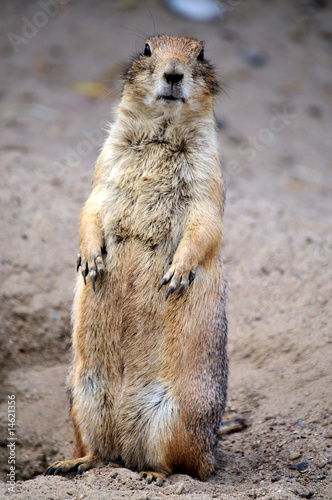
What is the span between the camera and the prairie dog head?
4449 millimetres

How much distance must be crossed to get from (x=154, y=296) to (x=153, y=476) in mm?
1275

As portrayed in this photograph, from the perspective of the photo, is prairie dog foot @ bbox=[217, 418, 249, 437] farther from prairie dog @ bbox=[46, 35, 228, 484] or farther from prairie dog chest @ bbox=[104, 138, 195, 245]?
prairie dog chest @ bbox=[104, 138, 195, 245]

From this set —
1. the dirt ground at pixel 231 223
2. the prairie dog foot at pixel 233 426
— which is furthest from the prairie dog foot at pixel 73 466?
the prairie dog foot at pixel 233 426

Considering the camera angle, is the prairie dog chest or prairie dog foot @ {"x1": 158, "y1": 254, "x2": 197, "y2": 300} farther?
the prairie dog chest

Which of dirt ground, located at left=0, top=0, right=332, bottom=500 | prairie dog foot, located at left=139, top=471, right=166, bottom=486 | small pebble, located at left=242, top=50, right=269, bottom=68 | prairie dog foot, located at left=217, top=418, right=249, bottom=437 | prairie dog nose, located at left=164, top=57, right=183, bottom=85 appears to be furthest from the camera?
small pebble, located at left=242, top=50, right=269, bottom=68

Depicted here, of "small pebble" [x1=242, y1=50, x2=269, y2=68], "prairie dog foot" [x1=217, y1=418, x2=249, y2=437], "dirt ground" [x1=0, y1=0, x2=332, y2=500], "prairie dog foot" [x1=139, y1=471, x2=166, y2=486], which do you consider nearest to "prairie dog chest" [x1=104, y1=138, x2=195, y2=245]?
"dirt ground" [x1=0, y1=0, x2=332, y2=500]

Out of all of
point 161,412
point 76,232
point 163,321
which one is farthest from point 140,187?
point 76,232

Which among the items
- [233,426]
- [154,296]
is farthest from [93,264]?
[233,426]

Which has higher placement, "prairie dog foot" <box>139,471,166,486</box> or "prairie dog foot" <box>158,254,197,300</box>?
"prairie dog foot" <box>158,254,197,300</box>

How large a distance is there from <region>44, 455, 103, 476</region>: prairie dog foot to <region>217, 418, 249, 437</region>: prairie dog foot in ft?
4.26

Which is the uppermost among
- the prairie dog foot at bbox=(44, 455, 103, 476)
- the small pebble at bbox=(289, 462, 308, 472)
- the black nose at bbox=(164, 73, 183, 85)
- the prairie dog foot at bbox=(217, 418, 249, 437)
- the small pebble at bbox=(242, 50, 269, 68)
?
the small pebble at bbox=(242, 50, 269, 68)

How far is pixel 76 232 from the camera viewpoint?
7.20 meters

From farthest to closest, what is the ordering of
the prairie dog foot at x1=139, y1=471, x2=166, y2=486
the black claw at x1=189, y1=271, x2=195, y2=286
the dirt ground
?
1. the dirt ground
2. the black claw at x1=189, y1=271, x2=195, y2=286
3. the prairie dog foot at x1=139, y1=471, x2=166, y2=486

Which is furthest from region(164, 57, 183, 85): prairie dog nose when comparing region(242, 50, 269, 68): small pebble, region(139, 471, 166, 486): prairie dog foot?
region(242, 50, 269, 68): small pebble
